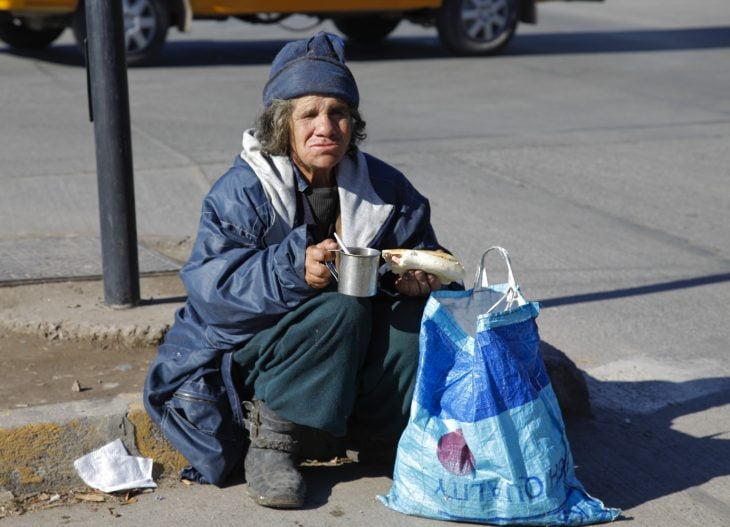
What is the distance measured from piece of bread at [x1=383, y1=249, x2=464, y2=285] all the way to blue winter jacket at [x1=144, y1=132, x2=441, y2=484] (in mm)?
221

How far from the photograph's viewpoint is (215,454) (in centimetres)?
335

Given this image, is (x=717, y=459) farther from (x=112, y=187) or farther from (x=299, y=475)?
(x=112, y=187)

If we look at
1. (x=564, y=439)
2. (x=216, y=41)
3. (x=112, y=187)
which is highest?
(x=112, y=187)

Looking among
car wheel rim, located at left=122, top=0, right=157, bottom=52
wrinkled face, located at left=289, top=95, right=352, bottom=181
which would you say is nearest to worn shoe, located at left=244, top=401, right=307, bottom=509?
wrinkled face, located at left=289, top=95, right=352, bottom=181

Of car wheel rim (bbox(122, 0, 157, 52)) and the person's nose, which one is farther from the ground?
the person's nose

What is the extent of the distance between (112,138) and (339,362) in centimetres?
148

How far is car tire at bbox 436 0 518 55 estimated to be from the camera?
12070 mm

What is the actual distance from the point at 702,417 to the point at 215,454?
67.4 inches

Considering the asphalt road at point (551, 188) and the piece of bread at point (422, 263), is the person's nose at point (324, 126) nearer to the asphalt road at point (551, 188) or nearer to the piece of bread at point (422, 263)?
the piece of bread at point (422, 263)

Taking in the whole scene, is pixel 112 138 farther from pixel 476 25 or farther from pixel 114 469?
pixel 476 25

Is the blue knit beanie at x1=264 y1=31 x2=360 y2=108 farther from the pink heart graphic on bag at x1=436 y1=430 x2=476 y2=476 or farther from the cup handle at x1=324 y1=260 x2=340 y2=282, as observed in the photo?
the pink heart graphic on bag at x1=436 y1=430 x2=476 y2=476

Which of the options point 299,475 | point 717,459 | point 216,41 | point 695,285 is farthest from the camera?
point 216,41

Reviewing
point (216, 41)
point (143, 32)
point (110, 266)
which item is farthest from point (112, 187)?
point (216, 41)

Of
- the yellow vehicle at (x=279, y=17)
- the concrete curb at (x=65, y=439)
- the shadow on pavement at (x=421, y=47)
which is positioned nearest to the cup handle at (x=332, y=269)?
the concrete curb at (x=65, y=439)
